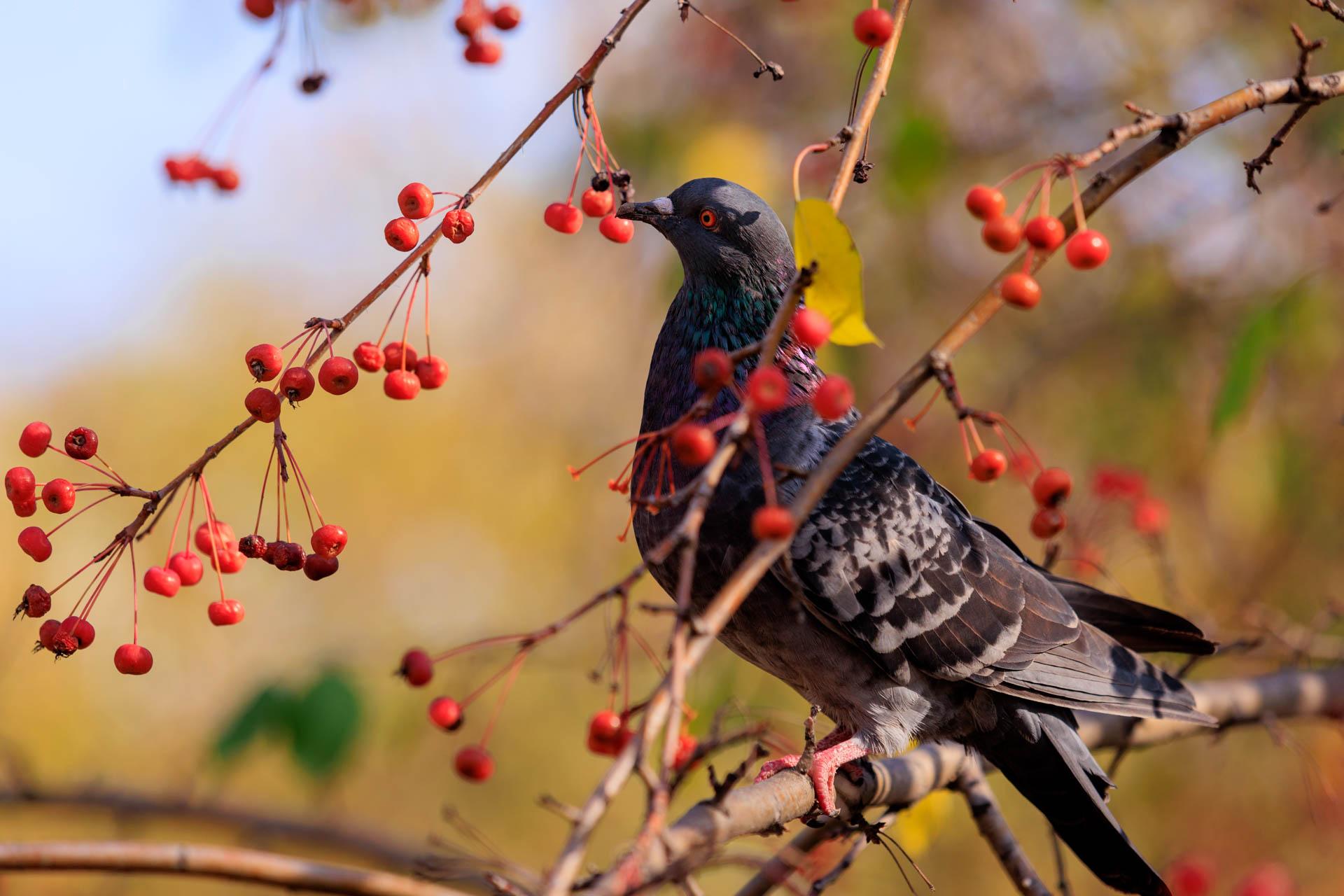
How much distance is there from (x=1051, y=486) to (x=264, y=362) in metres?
1.40

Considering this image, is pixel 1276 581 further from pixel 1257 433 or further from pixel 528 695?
pixel 528 695

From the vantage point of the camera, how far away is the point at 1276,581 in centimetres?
617

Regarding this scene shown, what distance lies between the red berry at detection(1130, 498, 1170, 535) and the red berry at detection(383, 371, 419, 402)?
285 cm

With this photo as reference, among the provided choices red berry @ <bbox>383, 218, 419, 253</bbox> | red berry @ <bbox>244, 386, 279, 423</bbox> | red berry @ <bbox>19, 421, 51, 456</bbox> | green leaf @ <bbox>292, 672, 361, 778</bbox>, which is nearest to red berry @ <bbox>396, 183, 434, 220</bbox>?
red berry @ <bbox>383, 218, 419, 253</bbox>

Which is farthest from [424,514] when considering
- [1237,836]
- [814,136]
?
[1237,836]

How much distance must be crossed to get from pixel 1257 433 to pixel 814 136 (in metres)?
2.75

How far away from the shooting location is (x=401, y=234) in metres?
1.98

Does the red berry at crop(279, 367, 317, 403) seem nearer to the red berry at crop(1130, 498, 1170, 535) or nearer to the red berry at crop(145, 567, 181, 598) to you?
the red berry at crop(145, 567, 181, 598)

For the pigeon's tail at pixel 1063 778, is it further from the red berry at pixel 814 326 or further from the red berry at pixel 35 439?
the red berry at pixel 35 439

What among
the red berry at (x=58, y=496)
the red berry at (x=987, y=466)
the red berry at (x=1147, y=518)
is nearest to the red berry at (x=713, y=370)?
the red berry at (x=987, y=466)

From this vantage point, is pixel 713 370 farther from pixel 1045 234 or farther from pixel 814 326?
pixel 1045 234

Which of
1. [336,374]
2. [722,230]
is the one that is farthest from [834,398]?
[722,230]

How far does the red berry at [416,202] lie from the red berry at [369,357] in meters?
0.25

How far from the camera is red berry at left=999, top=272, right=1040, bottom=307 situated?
5.14 feet
